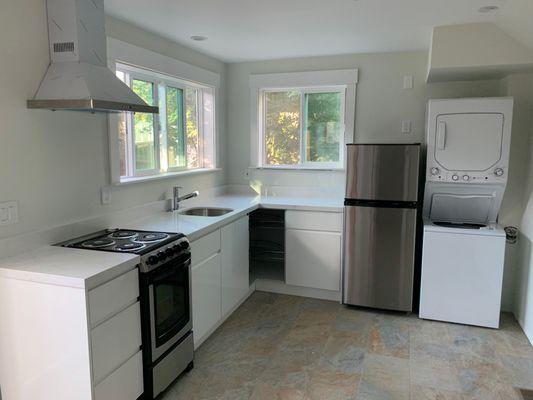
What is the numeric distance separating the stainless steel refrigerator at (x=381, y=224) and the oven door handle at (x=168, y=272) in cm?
153

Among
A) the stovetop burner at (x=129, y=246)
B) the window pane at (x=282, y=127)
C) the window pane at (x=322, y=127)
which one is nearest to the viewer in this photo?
the stovetop burner at (x=129, y=246)

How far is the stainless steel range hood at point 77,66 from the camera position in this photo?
2003 mm

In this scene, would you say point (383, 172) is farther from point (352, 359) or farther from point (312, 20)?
point (352, 359)

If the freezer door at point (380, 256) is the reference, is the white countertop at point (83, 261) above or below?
above

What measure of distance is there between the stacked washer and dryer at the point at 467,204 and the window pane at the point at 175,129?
84.4 inches

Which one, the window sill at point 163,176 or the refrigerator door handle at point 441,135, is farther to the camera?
the refrigerator door handle at point 441,135

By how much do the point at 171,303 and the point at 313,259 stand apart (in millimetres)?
1656

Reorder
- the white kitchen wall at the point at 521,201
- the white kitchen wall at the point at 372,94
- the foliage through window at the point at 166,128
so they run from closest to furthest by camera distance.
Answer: the foliage through window at the point at 166,128
the white kitchen wall at the point at 521,201
the white kitchen wall at the point at 372,94

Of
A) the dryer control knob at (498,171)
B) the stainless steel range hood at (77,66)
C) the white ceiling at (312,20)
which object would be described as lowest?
the dryer control knob at (498,171)

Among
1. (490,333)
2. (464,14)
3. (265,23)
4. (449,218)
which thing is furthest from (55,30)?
(490,333)

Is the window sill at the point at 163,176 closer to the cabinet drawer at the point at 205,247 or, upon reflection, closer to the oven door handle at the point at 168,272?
the cabinet drawer at the point at 205,247

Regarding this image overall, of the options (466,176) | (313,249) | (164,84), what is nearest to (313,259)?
(313,249)

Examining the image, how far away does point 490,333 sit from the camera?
308 centimetres

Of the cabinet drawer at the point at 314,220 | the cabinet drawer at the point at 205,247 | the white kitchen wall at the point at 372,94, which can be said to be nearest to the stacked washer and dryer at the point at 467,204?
the white kitchen wall at the point at 372,94
